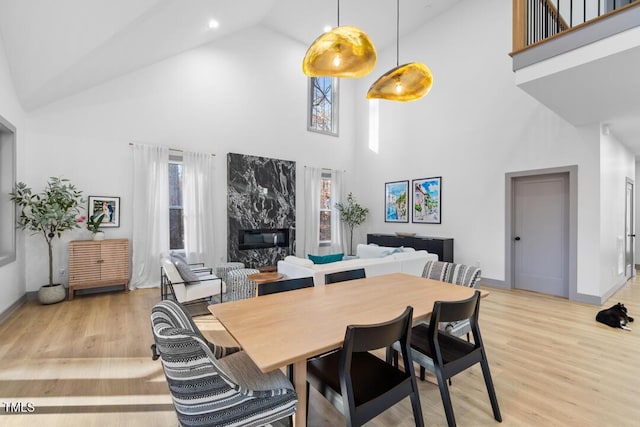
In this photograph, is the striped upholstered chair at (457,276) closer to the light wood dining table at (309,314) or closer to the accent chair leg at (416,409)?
the light wood dining table at (309,314)

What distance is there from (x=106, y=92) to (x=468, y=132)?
6407 mm

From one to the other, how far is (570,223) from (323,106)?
5.67 metres

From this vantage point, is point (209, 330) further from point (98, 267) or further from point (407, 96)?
point (407, 96)

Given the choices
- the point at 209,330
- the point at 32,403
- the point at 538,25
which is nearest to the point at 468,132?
the point at 538,25

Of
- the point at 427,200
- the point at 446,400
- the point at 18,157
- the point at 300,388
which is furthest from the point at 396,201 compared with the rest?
the point at 18,157

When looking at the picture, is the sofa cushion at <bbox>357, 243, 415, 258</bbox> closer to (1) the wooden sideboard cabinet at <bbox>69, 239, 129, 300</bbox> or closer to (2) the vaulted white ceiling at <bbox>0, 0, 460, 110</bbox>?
(1) the wooden sideboard cabinet at <bbox>69, 239, 129, 300</bbox>

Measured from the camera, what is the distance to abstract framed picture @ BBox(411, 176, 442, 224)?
6.12m

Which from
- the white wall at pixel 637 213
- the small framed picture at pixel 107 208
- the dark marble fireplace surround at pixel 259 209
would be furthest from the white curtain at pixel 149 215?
the white wall at pixel 637 213

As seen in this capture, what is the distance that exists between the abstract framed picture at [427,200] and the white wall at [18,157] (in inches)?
264

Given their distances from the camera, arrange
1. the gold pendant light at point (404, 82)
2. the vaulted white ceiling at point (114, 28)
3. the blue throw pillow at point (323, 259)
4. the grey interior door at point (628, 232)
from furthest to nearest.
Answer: the grey interior door at point (628, 232)
the blue throw pillow at point (323, 259)
the vaulted white ceiling at point (114, 28)
the gold pendant light at point (404, 82)

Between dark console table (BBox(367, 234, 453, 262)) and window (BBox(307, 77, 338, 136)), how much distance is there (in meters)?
3.09

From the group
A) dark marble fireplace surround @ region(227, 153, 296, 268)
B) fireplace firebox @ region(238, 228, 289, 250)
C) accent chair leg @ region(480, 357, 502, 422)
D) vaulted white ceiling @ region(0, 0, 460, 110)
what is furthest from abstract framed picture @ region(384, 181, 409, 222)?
accent chair leg @ region(480, 357, 502, 422)

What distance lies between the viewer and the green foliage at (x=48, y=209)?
4.01m

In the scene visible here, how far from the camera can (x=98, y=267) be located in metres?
4.46
